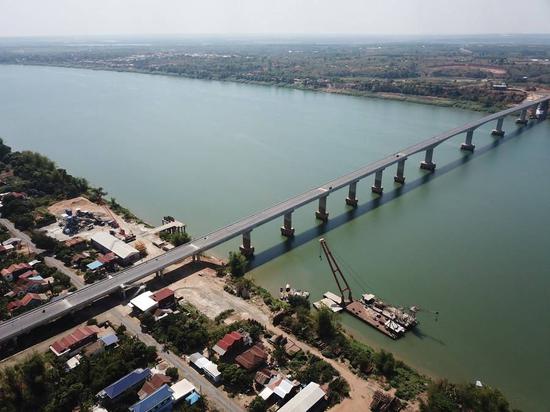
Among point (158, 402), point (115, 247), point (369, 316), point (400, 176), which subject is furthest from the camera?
point (400, 176)

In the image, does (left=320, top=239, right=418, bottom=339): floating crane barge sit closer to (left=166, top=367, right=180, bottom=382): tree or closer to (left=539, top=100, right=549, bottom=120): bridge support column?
(left=166, top=367, right=180, bottom=382): tree

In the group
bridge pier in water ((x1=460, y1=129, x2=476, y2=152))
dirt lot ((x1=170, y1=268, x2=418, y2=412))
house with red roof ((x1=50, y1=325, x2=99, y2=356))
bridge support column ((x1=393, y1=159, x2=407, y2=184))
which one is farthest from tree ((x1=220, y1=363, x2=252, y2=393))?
bridge pier in water ((x1=460, y1=129, x2=476, y2=152))

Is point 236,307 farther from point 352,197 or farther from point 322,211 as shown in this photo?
point 352,197

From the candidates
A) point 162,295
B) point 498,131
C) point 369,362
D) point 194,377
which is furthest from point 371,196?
point 498,131

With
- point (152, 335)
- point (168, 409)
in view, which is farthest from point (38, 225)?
point (168, 409)

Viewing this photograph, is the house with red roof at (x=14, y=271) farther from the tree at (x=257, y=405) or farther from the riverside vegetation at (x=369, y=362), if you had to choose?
the tree at (x=257, y=405)

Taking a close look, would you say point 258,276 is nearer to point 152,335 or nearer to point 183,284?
point 183,284
